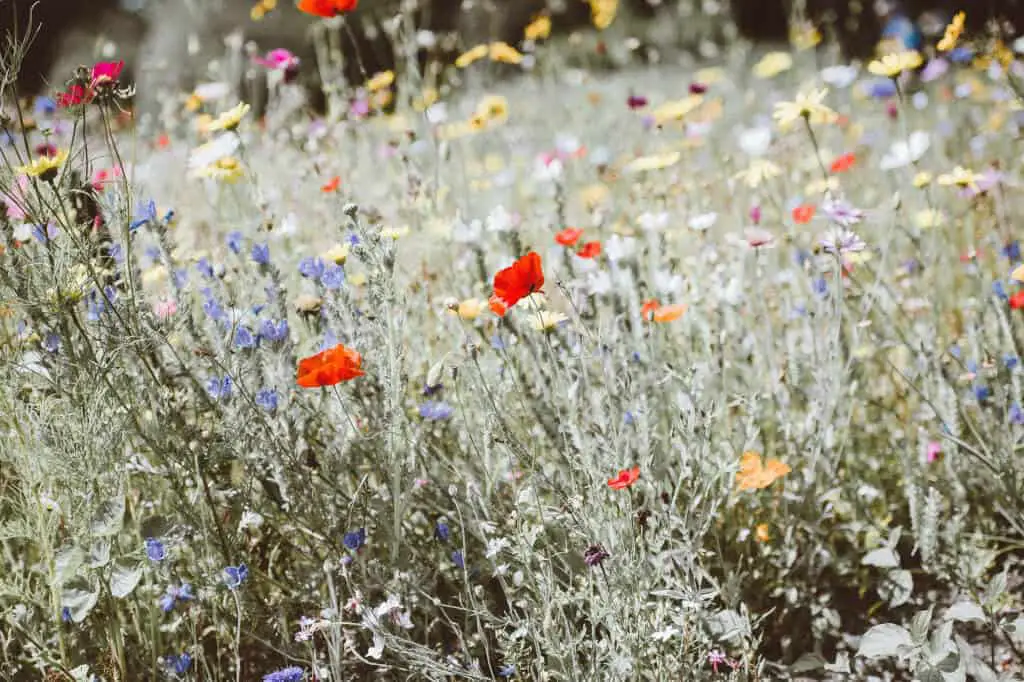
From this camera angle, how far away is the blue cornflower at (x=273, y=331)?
4.45 feet

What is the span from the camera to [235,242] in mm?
1905

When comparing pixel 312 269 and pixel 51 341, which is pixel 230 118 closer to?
pixel 312 269

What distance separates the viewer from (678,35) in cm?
835

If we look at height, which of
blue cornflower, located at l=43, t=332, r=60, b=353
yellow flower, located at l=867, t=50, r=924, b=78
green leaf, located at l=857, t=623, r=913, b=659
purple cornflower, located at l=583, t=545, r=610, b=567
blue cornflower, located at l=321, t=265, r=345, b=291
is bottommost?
green leaf, located at l=857, t=623, r=913, b=659

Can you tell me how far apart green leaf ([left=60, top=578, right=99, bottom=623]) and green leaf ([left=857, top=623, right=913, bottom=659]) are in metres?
1.14

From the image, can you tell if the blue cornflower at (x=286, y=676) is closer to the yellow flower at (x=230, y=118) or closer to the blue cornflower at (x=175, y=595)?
the blue cornflower at (x=175, y=595)

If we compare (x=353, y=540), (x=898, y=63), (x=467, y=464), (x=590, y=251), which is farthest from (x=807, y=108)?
(x=353, y=540)

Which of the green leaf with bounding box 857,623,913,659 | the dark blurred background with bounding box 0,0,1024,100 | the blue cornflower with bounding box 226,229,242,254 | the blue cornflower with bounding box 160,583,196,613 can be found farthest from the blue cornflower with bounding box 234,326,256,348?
the dark blurred background with bounding box 0,0,1024,100

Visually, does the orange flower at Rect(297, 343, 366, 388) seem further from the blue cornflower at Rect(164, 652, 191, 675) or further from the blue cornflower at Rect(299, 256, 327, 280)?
the blue cornflower at Rect(164, 652, 191, 675)

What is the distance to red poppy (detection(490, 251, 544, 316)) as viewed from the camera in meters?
1.20

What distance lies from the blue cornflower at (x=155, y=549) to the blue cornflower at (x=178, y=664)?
15cm

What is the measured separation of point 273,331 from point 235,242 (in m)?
0.62

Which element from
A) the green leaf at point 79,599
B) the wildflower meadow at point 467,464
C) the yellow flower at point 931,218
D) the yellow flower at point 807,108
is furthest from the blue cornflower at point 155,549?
the yellow flower at point 931,218

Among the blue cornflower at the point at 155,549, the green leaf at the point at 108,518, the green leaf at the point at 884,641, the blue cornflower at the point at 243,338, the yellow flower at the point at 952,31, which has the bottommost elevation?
the green leaf at the point at 884,641
